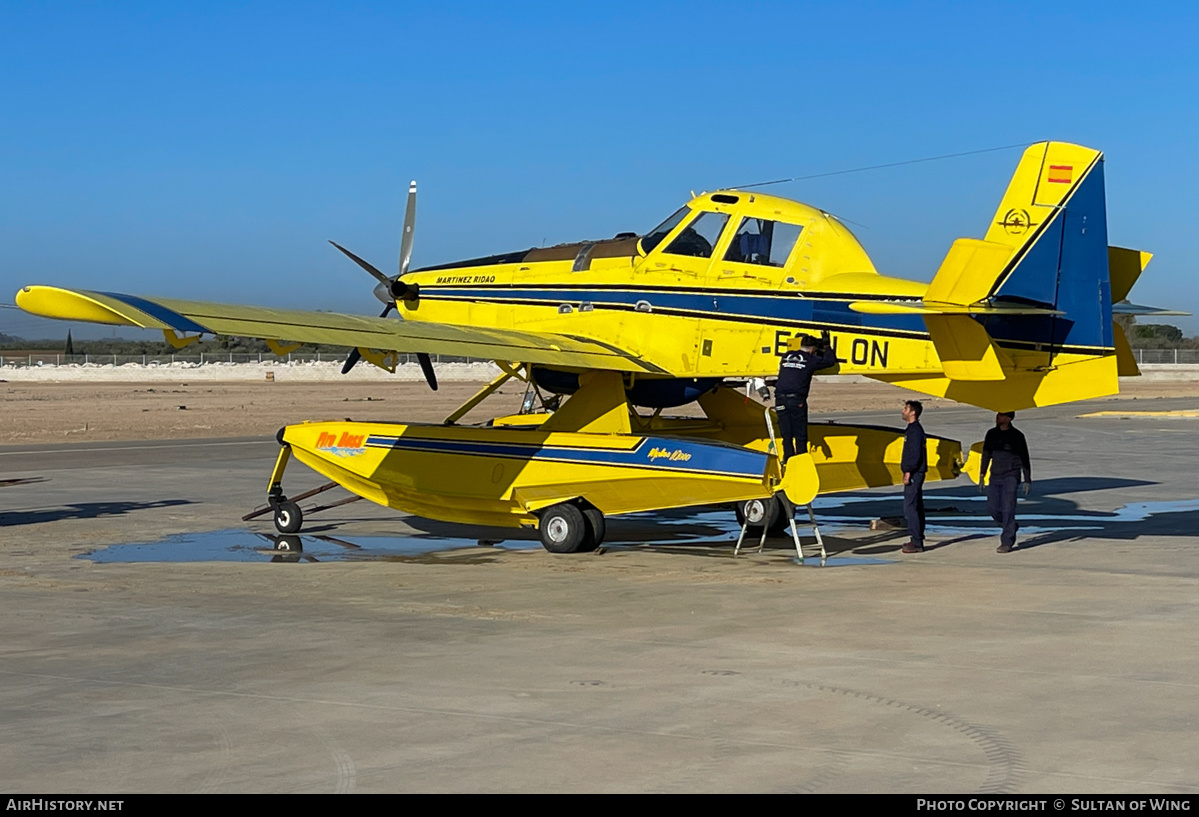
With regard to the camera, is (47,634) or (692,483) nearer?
(47,634)

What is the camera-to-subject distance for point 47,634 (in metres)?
9.62

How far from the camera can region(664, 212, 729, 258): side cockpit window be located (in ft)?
51.1

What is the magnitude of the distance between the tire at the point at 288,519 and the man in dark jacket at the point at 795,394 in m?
5.93

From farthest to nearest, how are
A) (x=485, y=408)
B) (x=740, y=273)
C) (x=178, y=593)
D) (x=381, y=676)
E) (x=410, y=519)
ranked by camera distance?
(x=485, y=408) < (x=410, y=519) < (x=740, y=273) < (x=178, y=593) < (x=381, y=676)

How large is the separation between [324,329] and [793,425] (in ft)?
16.3

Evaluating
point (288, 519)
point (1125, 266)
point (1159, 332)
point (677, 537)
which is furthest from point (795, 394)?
point (1159, 332)

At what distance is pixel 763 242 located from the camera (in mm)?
15242

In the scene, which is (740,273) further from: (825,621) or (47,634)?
(47,634)

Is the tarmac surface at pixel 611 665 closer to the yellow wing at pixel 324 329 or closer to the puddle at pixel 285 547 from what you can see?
the puddle at pixel 285 547

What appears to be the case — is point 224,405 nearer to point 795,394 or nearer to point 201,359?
point 795,394

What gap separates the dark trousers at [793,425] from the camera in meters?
14.0

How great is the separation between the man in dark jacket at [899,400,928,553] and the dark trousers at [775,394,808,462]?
1.12 meters

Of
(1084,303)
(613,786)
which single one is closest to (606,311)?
(1084,303)

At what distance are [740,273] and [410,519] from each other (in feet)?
19.4
